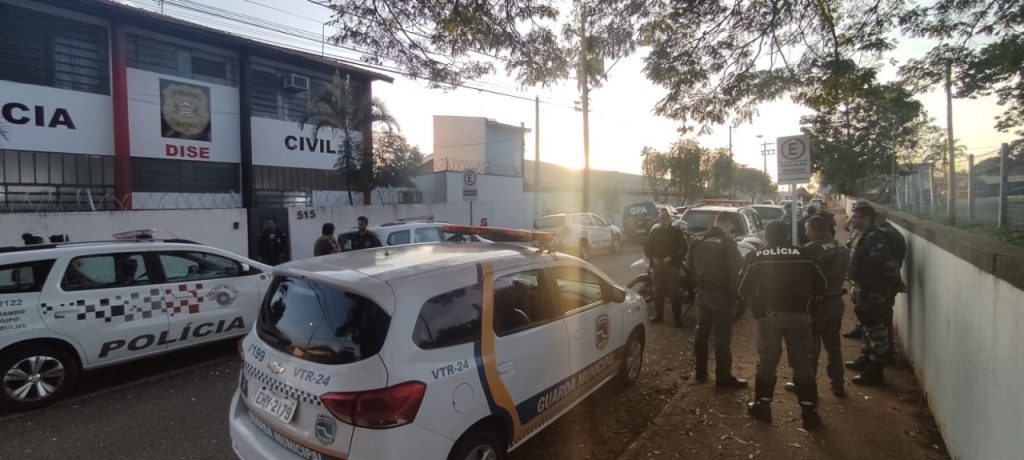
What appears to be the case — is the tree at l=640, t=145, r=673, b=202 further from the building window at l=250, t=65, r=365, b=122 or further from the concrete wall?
the concrete wall

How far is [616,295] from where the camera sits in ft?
14.7

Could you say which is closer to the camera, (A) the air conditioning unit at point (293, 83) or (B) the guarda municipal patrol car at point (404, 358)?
(B) the guarda municipal patrol car at point (404, 358)

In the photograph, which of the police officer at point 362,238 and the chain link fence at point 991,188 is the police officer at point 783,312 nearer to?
the chain link fence at point 991,188

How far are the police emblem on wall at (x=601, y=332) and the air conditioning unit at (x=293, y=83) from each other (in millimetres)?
16671

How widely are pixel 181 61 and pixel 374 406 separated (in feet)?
55.6

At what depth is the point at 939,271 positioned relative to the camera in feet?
13.7

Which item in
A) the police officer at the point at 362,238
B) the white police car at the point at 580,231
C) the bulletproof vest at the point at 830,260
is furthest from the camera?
the white police car at the point at 580,231

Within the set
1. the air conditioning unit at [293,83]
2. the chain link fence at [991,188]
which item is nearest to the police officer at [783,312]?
the chain link fence at [991,188]

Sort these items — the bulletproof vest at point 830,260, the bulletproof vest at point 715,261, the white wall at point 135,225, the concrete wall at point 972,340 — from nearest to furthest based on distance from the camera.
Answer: the concrete wall at point 972,340 < the bulletproof vest at point 830,260 < the bulletproof vest at point 715,261 < the white wall at point 135,225

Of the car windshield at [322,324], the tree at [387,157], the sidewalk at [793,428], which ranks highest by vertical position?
the tree at [387,157]

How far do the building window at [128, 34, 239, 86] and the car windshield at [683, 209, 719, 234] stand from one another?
48.7ft

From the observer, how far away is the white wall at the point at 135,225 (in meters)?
9.90

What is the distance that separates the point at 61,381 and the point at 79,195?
1156 centimetres

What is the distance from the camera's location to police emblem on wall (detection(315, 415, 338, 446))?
95.9 inches
